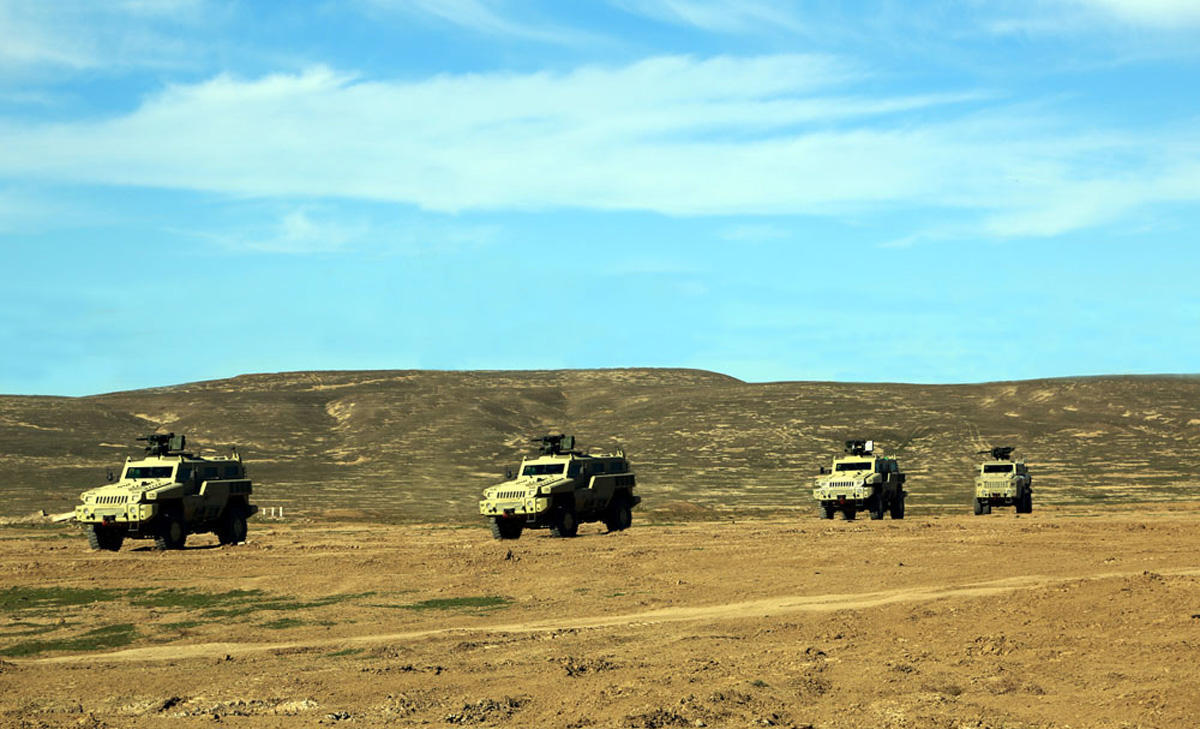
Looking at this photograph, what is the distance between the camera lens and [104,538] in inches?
1163

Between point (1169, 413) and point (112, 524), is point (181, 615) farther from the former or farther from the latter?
point (1169, 413)

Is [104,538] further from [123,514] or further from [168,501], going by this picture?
[168,501]

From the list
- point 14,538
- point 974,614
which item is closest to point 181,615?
point 974,614

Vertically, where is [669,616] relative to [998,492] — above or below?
below

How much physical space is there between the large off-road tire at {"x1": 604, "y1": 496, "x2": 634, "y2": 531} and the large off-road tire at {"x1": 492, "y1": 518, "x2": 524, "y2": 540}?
9.22ft

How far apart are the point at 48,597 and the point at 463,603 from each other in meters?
6.60

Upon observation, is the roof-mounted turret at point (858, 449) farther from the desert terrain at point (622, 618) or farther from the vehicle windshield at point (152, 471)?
the vehicle windshield at point (152, 471)

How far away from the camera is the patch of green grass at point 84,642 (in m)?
15.7

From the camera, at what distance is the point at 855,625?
15.9m

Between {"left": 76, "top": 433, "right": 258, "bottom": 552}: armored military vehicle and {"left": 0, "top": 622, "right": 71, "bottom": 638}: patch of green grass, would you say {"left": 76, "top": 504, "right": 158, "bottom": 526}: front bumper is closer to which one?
{"left": 76, "top": 433, "right": 258, "bottom": 552}: armored military vehicle

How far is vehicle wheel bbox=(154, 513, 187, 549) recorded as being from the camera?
29344 millimetres

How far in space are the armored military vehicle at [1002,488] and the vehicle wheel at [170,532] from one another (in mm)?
23483

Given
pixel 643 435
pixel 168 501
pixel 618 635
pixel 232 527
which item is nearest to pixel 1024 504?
pixel 232 527

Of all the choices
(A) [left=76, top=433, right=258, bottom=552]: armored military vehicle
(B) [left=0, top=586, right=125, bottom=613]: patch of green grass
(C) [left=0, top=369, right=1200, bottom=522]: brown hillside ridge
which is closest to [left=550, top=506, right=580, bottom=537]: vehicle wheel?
(A) [left=76, top=433, right=258, bottom=552]: armored military vehicle
